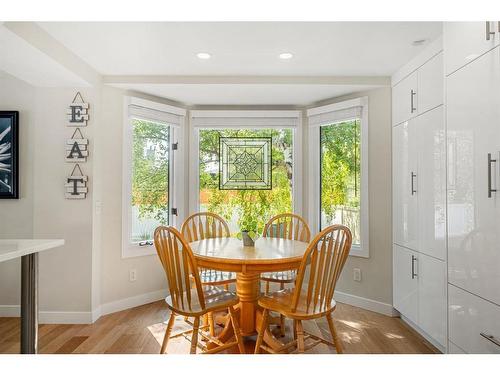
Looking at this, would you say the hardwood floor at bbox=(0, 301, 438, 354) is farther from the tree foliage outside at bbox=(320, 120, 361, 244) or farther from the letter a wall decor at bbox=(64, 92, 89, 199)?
the letter a wall decor at bbox=(64, 92, 89, 199)

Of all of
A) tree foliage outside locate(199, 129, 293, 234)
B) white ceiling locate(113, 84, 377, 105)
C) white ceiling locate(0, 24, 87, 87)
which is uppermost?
white ceiling locate(113, 84, 377, 105)

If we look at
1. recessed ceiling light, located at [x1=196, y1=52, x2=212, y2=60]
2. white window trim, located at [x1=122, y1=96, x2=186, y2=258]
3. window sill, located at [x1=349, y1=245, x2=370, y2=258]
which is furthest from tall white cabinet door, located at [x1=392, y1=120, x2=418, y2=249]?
white window trim, located at [x1=122, y1=96, x2=186, y2=258]

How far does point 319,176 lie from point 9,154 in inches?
126

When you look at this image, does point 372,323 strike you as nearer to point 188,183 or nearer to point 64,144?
point 188,183

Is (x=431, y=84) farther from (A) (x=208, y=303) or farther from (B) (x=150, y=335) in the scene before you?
(B) (x=150, y=335)

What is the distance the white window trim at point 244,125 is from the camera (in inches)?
157

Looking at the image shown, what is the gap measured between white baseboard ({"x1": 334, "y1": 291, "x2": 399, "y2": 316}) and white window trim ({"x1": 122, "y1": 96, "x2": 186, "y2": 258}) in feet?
6.76

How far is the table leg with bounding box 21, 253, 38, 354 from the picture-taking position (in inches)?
70.6

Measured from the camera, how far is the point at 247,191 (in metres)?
4.15

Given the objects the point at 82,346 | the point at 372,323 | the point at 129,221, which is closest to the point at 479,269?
the point at 372,323

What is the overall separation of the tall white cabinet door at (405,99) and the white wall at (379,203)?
103mm

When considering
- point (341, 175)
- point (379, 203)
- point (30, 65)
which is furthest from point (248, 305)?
point (30, 65)

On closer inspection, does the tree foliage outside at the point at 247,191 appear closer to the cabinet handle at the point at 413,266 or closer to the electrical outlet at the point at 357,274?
the electrical outlet at the point at 357,274
